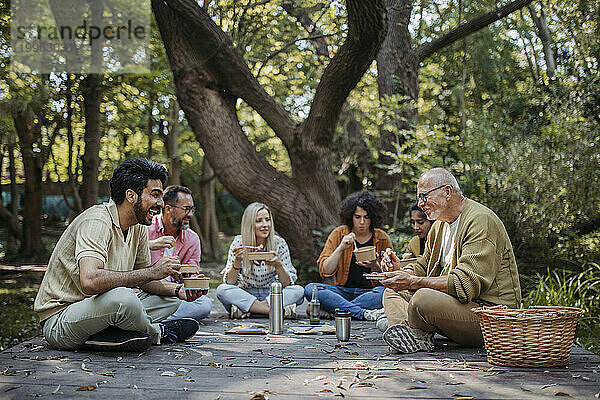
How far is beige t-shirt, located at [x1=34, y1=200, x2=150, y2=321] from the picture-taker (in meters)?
3.61

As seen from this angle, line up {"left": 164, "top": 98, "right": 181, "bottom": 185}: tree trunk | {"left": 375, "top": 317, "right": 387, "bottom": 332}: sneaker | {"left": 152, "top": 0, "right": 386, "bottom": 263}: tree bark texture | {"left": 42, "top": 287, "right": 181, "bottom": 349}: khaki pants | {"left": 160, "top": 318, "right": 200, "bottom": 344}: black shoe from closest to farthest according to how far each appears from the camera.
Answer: {"left": 42, "top": 287, "right": 181, "bottom": 349}: khaki pants < {"left": 160, "top": 318, "right": 200, "bottom": 344}: black shoe < {"left": 375, "top": 317, "right": 387, "bottom": 332}: sneaker < {"left": 152, "top": 0, "right": 386, "bottom": 263}: tree bark texture < {"left": 164, "top": 98, "right": 181, "bottom": 185}: tree trunk

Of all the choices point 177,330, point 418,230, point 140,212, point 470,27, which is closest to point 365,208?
point 418,230

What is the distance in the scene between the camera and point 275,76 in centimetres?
1057

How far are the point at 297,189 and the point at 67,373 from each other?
5.01 meters

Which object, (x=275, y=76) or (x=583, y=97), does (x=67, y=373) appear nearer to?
(x=583, y=97)

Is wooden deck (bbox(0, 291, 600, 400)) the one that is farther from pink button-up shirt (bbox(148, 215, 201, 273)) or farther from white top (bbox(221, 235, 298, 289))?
white top (bbox(221, 235, 298, 289))

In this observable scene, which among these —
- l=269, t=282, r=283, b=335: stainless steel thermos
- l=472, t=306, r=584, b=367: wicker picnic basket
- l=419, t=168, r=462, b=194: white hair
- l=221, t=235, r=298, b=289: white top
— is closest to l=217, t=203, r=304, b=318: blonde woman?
l=221, t=235, r=298, b=289: white top

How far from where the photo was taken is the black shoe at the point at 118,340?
3660 mm

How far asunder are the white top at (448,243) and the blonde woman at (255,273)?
69.5 inches

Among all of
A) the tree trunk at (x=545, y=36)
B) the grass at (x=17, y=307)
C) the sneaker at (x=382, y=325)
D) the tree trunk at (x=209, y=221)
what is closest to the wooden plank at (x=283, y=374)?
the sneaker at (x=382, y=325)

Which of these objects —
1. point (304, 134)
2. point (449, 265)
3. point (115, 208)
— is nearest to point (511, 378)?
point (449, 265)

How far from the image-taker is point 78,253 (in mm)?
3555

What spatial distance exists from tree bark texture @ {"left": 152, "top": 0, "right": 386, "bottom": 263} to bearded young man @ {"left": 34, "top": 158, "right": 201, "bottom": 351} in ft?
11.4

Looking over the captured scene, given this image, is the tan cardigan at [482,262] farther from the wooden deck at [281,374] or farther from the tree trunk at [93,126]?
the tree trunk at [93,126]
